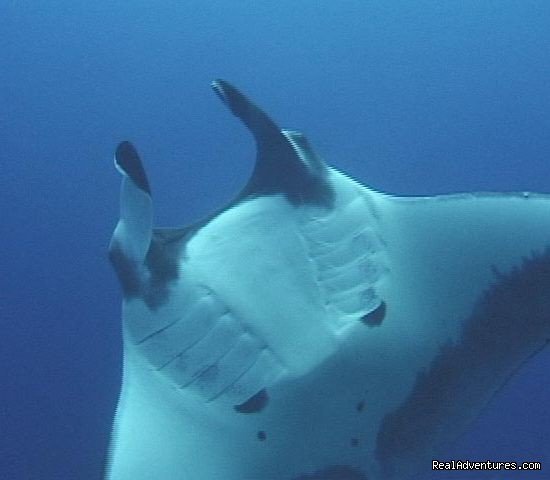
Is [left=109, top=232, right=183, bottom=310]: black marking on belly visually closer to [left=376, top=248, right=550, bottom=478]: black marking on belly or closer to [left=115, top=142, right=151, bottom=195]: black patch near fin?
[left=115, top=142, right=151, bottom=195]: black patch near fin

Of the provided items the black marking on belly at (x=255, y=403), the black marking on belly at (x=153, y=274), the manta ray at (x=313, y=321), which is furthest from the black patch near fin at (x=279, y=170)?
the black marking on belly at (x=255, y=403)

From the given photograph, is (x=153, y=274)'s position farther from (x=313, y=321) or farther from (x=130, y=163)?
(x=313, y=321)

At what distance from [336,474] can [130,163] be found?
811 millimetres

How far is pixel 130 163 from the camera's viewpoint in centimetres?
122

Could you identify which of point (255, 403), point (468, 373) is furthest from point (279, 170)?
point (468, 373)

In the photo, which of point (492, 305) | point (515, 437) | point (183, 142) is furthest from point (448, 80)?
point (492, 305)

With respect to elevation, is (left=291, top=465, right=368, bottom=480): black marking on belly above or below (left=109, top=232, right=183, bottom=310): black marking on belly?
below

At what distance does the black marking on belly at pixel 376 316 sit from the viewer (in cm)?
139

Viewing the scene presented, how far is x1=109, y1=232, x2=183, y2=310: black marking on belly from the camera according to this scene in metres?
1.31

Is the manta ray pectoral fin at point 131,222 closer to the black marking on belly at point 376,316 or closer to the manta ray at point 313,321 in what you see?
the manta ray at point 313,321

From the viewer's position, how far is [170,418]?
55.2 inches

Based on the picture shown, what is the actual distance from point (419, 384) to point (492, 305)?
0.24 metres

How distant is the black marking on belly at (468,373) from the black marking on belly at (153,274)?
1.88 feet

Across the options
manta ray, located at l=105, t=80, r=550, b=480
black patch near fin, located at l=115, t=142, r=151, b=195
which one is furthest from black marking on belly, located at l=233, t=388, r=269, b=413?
black patch near fin, located at l=115, t=142, r=151, b=195
